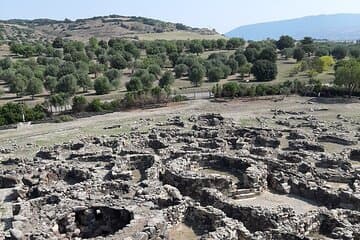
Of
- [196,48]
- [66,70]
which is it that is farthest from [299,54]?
[66,70]

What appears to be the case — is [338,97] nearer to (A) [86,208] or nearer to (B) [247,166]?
(B) [247,166]

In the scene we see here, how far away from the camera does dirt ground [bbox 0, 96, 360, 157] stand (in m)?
48.5

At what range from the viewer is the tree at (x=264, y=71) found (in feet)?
288

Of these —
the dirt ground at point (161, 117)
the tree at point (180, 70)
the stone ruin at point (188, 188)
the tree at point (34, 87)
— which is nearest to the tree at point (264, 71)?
the tree at point (180, 70)

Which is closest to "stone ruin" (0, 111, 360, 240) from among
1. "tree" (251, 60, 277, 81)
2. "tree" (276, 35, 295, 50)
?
"tree" (251, 60, 277, 81)

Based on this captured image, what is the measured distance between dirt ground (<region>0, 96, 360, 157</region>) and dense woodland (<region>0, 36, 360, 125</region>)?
11.2 feet

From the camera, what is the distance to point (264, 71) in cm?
8781

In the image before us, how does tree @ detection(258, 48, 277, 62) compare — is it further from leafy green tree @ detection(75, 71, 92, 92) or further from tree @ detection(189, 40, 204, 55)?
leafy green tree @ detection(75, 71, 92, 92)

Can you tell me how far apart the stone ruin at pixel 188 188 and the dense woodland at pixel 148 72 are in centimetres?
2290

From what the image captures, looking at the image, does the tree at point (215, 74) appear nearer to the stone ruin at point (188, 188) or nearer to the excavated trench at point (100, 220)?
the stone ruin at point (188, 188)

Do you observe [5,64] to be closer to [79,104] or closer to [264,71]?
[79,104]

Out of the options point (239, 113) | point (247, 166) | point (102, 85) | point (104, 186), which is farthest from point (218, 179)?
point (102, 85)

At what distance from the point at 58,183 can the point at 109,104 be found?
113 feet

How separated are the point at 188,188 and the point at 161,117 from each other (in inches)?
1161
